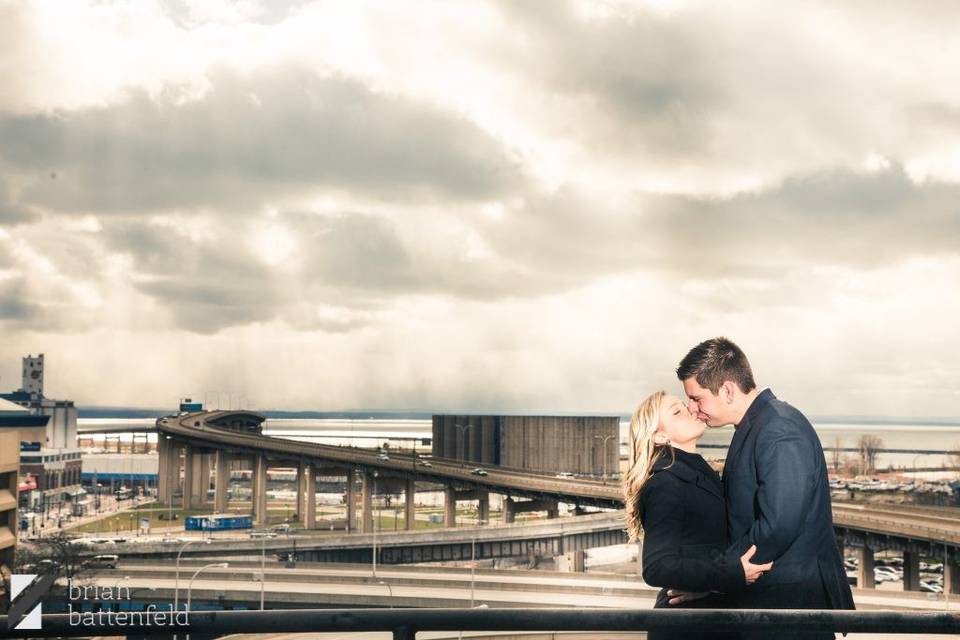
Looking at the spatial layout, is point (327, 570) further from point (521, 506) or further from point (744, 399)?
point (744, 399)

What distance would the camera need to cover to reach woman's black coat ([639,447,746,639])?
19.0 ft

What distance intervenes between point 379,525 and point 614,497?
1786 inches

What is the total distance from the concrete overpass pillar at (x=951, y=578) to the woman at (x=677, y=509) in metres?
77.7

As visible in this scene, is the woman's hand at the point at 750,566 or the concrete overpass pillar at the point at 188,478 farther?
the concrete overpass pillar at the point at 188,478

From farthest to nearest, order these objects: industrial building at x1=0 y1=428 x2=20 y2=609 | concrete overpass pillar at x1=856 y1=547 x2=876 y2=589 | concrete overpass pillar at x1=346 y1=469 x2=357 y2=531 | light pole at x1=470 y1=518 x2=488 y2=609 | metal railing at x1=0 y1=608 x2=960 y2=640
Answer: concrete overpass pillar at x1=346 y1=469 x2=357 y2=531 → concrete overpass pillar at x1=856 y1=547 x2=876 y2=589 → industrial building at x1=0 y1=428 x2=20 y2=609 → light pole at x1=470 y1=518 x2=488 y2=609 → metal railing at x1=0 y1=608 x2=960 y2=640

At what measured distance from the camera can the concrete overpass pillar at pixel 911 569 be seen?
3182 inches

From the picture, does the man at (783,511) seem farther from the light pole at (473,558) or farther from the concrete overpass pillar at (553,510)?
the concrete overpass pillar at (553,510)

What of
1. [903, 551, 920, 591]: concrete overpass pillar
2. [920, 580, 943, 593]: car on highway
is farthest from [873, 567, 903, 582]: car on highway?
[903, 551, 920, 591]: concrete overpass pillar

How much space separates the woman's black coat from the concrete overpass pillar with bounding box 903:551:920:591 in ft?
A: 275

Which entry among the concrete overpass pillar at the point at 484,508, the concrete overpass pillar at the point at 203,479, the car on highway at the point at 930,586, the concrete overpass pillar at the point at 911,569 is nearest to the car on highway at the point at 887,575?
the car on highway at the point at 930,586

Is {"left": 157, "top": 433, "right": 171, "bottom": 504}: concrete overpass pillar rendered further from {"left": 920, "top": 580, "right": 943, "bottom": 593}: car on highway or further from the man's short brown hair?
the man's short brown hair

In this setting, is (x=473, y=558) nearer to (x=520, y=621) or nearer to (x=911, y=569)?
(x=911, y=569)

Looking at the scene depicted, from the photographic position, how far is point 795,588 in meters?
6.18
